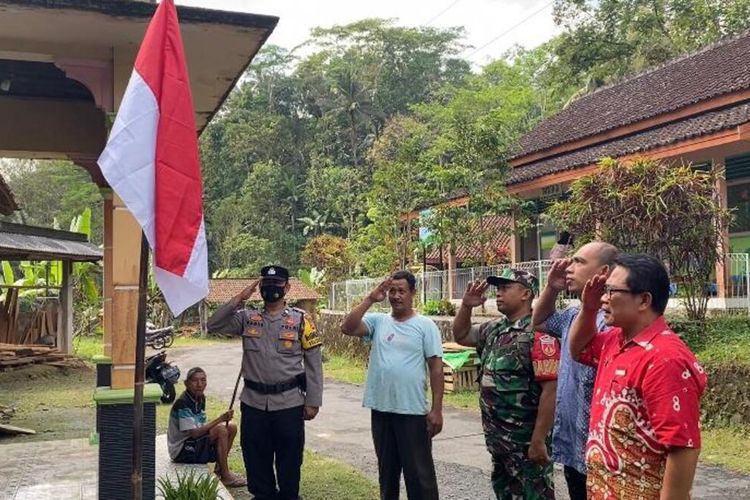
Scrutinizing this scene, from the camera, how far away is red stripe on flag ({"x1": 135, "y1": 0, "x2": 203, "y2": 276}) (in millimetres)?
3520

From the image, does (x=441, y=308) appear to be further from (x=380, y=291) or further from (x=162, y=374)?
(x=380, y=291)

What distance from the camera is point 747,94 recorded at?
12039 mm

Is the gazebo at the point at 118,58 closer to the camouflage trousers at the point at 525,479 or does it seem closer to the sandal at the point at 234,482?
the sandal at the point at 234,482

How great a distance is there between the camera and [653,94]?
16078 mm

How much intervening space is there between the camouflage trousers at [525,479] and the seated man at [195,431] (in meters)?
2.98

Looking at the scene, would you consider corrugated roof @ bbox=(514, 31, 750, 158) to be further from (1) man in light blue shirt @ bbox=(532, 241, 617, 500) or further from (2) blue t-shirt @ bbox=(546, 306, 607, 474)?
(2) blue t-shirt @ bbox=(546, 306, 607, 474)

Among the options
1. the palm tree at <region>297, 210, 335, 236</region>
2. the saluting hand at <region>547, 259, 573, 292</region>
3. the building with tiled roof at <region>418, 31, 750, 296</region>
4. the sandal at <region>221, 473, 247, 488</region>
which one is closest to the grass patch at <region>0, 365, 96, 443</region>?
the sandal at <region>221, 473, 247, 488</region>

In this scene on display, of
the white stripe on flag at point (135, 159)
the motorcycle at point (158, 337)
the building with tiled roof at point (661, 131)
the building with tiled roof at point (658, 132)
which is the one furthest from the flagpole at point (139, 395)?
the motorcycle at point (158, 337)

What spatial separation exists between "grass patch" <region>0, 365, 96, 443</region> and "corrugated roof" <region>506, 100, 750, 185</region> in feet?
30.5

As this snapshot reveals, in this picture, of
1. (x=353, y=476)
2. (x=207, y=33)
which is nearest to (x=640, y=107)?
(x=353, y=476)

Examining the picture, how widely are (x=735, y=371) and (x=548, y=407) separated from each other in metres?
5.27

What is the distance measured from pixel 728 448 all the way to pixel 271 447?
4797mm

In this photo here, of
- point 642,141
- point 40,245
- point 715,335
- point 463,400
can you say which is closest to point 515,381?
point 715,335

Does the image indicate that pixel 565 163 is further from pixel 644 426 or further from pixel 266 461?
pixel 644 426
